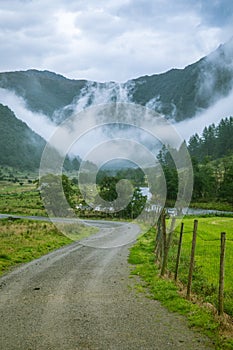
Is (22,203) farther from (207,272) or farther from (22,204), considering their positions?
(207,272)

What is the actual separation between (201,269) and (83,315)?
9288 millimetres

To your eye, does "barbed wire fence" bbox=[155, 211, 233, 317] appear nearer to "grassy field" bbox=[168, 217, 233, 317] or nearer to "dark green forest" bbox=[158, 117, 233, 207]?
"grassy field" bbox=[168, 217, 233, 317]

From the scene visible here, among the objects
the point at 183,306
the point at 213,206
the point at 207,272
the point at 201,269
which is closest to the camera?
the point at 183,306

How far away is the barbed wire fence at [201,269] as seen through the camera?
10.5 m

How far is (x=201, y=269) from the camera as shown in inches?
703

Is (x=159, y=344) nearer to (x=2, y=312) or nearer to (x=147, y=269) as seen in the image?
(x=2, y=312)

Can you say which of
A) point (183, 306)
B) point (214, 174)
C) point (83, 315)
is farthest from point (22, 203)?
point (183, 306)

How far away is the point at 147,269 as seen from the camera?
56.6 feet

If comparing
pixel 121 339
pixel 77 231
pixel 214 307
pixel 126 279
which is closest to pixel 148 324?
pixel 121 339

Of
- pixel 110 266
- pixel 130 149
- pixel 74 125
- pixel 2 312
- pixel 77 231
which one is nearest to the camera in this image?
pixel 2 312

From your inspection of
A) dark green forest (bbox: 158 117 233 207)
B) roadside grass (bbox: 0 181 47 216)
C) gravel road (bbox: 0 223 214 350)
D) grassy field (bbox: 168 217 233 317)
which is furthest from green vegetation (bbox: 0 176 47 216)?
gravel road (bbox: 0 223 214 350)

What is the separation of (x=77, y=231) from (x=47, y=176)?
1301 inches

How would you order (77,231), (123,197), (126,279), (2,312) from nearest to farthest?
1. (2,312)
2. (126,279)
3. (77,231)
4. (123,197)

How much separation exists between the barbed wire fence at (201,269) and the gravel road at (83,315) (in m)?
1.56
